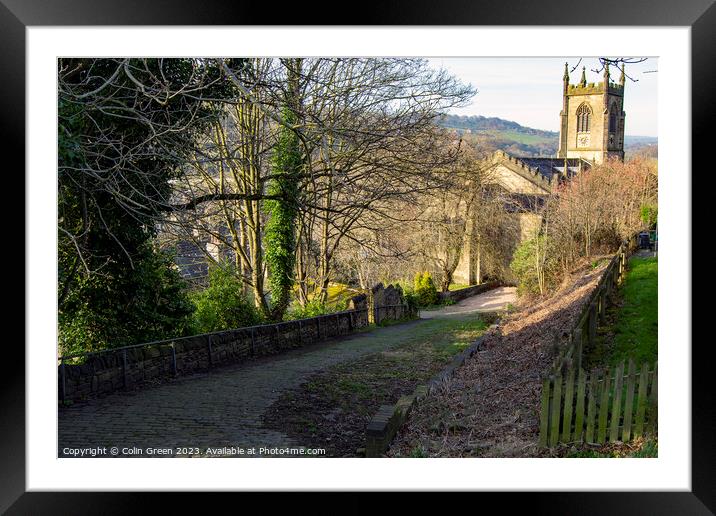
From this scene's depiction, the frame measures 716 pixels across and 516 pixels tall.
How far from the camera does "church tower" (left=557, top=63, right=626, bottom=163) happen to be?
9.28 metres

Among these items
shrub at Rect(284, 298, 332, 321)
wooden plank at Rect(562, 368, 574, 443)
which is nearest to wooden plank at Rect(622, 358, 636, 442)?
wooden plank at Rect(562, 368, 574, 443)

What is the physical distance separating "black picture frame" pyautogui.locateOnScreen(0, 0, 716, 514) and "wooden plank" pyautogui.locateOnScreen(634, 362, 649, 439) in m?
0.38

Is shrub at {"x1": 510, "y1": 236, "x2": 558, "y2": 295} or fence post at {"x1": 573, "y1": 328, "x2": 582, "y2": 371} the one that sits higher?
shrub at {"x1": 510, "y1": 236, "x2": 558, "y2": 295}

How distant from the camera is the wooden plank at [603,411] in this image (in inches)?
210

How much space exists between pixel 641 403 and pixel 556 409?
709 millimetres

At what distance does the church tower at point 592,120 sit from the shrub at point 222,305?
23.8 feet

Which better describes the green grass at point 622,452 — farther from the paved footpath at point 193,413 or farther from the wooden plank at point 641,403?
the paved footpath at point 193,413

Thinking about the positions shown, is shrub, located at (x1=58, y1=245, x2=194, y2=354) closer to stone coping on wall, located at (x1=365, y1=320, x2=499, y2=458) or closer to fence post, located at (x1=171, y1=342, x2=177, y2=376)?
fence post, located at (x1=171, y1=342, x2=177, y2=376)

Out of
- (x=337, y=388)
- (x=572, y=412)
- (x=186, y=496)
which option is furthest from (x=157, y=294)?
(x=572, y=412)

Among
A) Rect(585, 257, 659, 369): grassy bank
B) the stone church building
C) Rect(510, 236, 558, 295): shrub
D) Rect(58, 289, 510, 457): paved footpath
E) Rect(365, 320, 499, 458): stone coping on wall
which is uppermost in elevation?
the stone church building
